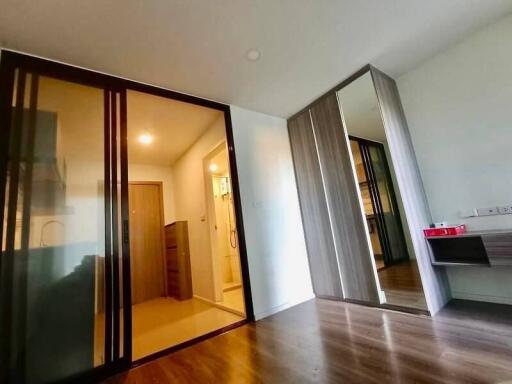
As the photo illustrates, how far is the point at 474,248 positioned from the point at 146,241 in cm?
493

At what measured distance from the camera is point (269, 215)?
9.98 ft

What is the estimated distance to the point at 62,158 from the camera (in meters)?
1.91

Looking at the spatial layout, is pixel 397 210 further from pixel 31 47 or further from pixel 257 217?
pixel 31 47

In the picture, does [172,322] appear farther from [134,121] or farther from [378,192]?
[378,192]

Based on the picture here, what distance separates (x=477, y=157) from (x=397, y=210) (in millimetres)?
871

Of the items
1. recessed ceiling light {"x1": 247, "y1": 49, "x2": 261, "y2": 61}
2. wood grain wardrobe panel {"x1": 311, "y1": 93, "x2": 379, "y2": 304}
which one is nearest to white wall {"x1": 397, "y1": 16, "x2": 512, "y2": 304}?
wood grain wardrobe panel {"x1": 311, "y1": 93, "x2": 379, "y2": 304}

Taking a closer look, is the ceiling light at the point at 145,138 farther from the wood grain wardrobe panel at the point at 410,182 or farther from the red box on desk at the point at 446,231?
the red box on desk at the point at 446,231

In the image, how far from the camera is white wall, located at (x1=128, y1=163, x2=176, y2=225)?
4764mm

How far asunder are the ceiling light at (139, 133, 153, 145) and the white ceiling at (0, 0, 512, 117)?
1340mm

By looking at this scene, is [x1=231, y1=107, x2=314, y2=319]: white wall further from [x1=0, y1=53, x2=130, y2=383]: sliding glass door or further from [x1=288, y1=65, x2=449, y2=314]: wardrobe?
[x1=0, y1=53, x2=130, y2=383]: sliding glass door

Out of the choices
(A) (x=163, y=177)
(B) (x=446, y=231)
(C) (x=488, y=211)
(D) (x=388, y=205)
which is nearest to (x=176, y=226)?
(A) (x=163, y=177)

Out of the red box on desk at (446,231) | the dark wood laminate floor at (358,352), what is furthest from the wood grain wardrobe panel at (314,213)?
the red box on desk at (446,231)

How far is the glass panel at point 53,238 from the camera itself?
1.63 m

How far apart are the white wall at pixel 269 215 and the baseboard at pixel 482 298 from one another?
158cm
